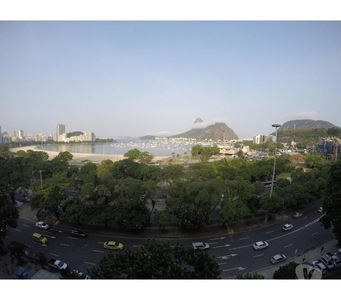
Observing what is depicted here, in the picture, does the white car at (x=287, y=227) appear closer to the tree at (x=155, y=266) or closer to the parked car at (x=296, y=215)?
the parked car at (x=296, y=215)

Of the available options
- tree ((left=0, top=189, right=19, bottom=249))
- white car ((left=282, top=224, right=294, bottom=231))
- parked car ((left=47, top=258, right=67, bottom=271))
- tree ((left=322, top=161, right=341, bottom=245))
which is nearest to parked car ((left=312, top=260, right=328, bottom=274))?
tree ((left=322, top=161, right=341, bottom=245))

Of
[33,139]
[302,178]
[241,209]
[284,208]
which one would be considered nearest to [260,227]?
[241,209]

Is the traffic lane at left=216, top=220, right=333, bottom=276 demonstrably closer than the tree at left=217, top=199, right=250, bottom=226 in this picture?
Yes

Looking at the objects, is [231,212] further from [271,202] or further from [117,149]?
[117,149]

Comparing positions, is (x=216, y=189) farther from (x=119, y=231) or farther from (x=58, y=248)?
(x=58, y=248)

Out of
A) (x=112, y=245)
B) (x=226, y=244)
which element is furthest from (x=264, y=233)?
(x=112, y=245)

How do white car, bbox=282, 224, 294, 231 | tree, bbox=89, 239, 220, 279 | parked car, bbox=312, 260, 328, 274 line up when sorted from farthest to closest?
1. white car, bbox=282, 224, 294, 231
2. parked car, bbox=312, 260, 328, 274
3. tree, bbox=89, 239, 220, 279

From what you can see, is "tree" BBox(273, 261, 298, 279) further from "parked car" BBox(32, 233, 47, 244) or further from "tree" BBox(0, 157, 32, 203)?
"tree" BBox(0, 157, 32, 203)
